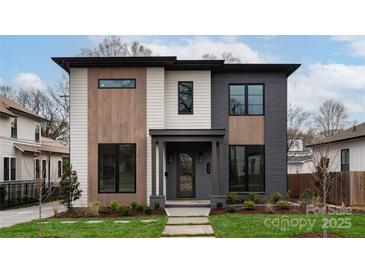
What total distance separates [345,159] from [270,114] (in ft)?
24.0

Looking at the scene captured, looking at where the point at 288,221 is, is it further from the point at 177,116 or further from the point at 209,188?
the point at 177,116

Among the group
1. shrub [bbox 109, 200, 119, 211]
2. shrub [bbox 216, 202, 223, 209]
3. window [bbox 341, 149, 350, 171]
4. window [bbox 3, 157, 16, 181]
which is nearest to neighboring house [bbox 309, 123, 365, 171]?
window [bbox 341, 149, 350, 171]

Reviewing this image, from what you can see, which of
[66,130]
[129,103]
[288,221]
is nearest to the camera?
[288,221]

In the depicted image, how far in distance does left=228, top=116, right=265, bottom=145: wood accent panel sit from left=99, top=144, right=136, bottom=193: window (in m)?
4.39

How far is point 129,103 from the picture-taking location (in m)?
→ 16.0

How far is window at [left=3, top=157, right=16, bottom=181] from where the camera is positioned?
21.0 meters

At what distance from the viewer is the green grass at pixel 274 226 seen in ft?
31.2

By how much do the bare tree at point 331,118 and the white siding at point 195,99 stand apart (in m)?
29.7

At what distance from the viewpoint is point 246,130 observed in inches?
668

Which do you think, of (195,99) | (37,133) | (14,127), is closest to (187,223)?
(195,99)

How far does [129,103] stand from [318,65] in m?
21.0

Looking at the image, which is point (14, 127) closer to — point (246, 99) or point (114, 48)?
point (114, 48)

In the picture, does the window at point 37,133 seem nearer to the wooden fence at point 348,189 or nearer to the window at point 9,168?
the window at point 9,168

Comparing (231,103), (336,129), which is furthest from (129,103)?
(336,129)
